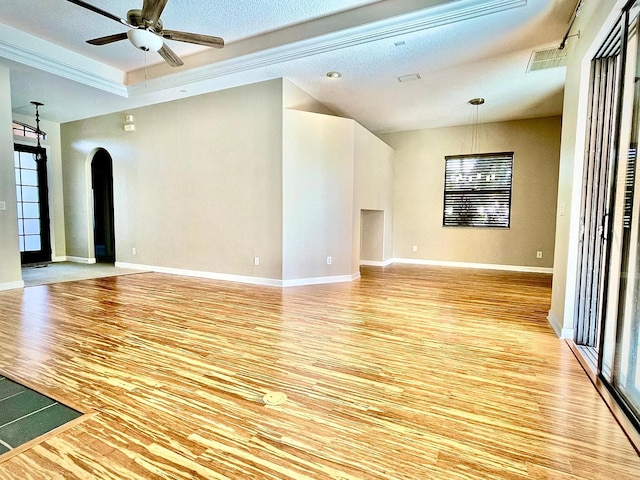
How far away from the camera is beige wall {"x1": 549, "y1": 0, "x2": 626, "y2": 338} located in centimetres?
266

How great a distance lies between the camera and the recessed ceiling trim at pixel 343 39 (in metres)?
3.08

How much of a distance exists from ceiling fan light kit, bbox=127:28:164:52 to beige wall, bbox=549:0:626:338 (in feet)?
12.0

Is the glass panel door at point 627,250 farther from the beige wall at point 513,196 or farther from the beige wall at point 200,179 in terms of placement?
the beige wall at point 513,196

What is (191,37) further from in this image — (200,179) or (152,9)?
(200,179)

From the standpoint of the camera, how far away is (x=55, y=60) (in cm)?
441

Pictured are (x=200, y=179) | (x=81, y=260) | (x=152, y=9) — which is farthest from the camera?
(x=81, y=260)

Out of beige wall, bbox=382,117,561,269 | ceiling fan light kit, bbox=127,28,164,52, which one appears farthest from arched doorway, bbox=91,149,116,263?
beige wall, bbox=382,117,561,269

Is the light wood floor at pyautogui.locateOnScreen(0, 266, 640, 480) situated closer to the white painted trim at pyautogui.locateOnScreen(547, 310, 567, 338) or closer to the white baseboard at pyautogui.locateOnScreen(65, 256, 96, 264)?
the white painted trim at pyautogui.locateOnScreen(547, 310, 567, 338)

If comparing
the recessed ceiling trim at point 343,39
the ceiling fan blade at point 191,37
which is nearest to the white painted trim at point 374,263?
the recessed ceiling trim at point 343,39

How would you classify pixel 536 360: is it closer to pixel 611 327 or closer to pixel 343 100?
pixel 611 327

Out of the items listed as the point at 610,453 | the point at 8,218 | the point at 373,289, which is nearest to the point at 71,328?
the point at 8,218

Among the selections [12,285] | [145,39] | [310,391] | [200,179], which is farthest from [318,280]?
[12,285]

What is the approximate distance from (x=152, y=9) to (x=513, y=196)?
21.8 feet

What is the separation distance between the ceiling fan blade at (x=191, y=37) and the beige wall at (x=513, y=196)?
5114 mm
